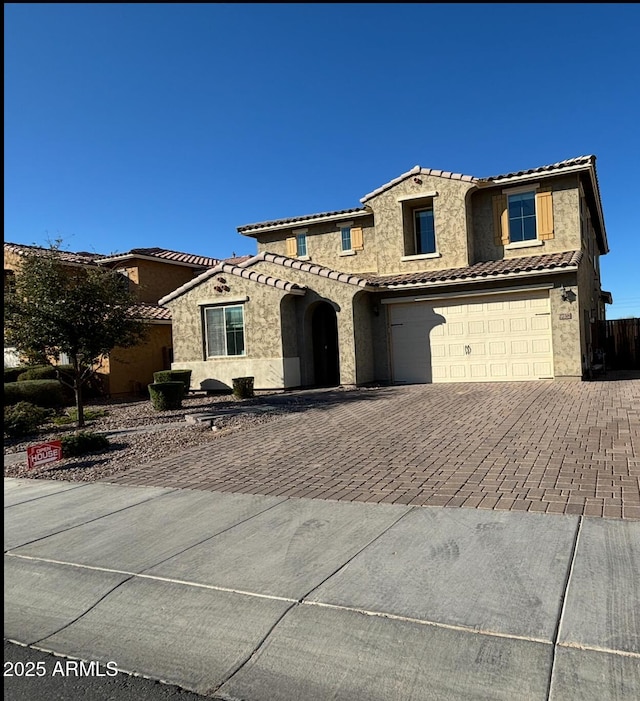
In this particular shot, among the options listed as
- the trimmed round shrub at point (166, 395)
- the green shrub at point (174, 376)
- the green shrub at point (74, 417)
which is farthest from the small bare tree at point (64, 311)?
the green shrub at point (174, 376)

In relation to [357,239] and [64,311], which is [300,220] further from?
[64,311]

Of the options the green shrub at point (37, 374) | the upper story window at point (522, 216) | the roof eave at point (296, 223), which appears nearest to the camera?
the upper story window at point (522, 216)

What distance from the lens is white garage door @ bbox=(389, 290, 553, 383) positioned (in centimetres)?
1716

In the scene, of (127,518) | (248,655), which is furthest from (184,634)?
(127,518)

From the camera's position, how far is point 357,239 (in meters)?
21.7

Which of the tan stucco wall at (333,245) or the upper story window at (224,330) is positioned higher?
the tan stucco wall at (333,245)

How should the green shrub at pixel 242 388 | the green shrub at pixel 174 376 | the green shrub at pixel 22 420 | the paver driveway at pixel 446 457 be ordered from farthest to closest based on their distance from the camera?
the green shrub at pixel 174 376 < the green shrub at pixel 242 388 < the green shrub at pixel 22 420 < the paver driveway at pixel 446 457

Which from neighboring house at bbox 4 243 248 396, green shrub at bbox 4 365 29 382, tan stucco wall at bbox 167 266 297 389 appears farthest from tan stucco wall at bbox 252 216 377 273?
green shrub at bbox 4 365 29 382

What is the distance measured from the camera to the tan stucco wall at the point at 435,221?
62.1 feet

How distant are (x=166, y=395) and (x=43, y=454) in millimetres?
6583

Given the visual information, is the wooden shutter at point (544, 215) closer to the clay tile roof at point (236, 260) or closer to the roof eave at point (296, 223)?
the roof eave at point (296, 223)

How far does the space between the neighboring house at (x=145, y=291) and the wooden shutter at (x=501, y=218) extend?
1239 centimetres

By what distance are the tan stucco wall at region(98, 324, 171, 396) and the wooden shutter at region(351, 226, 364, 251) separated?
8.29 metres

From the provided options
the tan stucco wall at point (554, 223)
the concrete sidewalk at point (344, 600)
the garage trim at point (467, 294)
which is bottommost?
the concrete sidewalk at point (344, 600)
